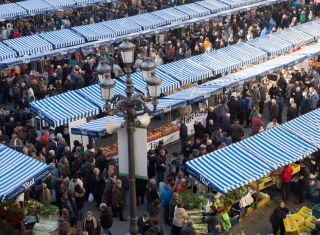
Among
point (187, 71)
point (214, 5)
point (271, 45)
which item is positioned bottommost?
point (214, 5)

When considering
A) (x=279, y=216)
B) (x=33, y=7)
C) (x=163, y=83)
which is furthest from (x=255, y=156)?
(x=33, y=7)

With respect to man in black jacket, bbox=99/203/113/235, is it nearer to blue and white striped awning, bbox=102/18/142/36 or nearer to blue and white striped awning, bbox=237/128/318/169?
blue and white striped awning, bbox=237/128/318/169

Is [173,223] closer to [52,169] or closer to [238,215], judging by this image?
[238,215]

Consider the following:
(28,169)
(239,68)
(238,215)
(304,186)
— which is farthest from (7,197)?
(239,68)

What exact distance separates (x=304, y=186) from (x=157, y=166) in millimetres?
3501

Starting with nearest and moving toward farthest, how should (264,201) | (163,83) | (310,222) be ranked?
(310,222) < (264,201) < (163,83)

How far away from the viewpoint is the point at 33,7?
2894cm

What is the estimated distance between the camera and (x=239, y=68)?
2177 cm

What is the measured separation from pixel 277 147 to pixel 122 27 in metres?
13.1

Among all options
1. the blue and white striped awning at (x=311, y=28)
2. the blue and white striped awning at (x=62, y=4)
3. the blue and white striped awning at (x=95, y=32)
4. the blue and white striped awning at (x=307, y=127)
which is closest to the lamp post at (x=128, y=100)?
the blue and white striped awning at (x=307, y=127)

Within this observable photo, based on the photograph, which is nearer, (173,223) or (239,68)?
(173,223)

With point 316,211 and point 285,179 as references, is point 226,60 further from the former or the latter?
point 316,211

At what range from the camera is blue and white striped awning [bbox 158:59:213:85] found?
20008mm

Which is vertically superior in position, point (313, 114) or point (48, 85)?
point (313, 114)
